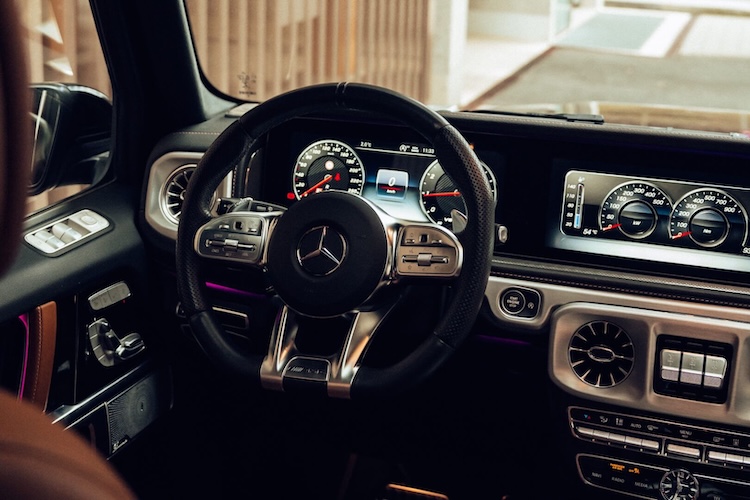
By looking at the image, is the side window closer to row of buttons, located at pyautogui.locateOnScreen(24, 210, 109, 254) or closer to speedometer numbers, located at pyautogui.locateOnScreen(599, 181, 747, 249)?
row of buttons, located at pyautogui.locateOnScreen(24, 210, 109, 254)

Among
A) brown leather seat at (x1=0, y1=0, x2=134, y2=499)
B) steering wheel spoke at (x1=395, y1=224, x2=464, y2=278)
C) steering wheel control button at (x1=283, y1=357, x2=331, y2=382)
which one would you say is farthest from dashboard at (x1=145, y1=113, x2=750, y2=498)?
brown leather seat at (x1=0, y1=0, x2=134, y2=499)

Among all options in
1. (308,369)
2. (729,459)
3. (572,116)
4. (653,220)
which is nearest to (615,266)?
(653,220)

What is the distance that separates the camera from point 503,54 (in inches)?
377

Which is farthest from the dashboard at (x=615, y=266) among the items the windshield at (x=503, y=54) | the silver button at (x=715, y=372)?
the windshield at (x=503, y=54)

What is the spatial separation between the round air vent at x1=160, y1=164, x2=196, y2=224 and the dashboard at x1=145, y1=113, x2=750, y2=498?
7.0 inches

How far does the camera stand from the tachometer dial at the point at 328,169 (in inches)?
76.9

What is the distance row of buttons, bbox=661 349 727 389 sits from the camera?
1.74 m

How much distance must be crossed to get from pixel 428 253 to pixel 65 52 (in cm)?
128

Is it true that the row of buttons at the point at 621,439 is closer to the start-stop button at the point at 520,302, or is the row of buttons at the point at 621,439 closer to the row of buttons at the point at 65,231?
the start-stop button at the point at 520,302

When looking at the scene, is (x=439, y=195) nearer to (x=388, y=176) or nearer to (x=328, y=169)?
(x=388, y=176)

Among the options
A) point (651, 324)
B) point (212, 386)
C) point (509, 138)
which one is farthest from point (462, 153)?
point (212, 386)

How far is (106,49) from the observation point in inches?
84.2

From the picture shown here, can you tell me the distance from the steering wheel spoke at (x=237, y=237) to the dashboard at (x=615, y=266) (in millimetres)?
329

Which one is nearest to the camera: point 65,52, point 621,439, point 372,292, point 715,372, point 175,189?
point 372,292
